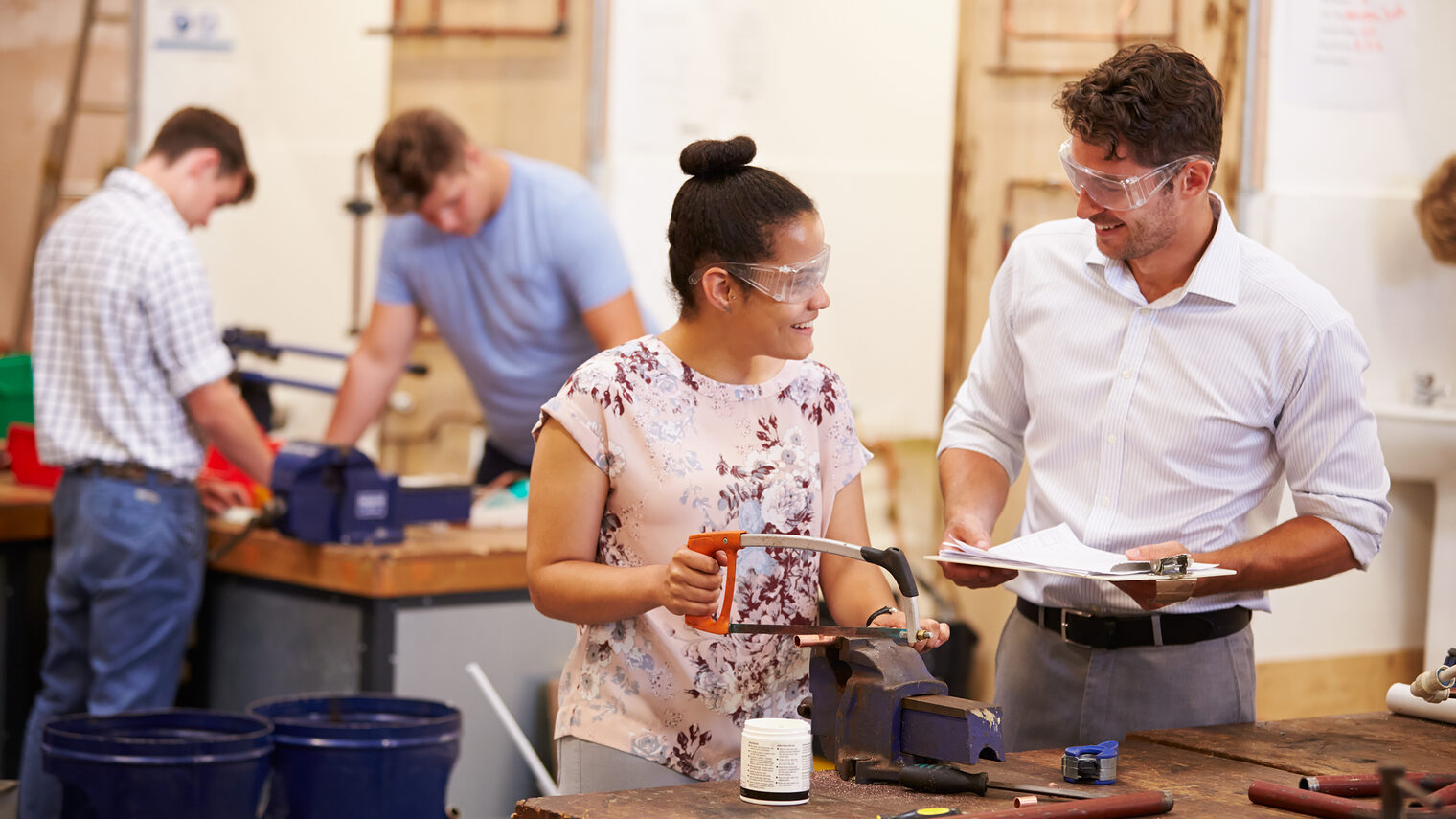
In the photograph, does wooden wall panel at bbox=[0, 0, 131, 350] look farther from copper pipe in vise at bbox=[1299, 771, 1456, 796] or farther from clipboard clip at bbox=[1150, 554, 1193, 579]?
copper pipe in vise at bbox=[1299, 771, 1456, 796]

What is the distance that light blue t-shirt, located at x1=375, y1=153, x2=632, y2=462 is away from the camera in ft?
12.8

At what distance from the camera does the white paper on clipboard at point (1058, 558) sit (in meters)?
2.03

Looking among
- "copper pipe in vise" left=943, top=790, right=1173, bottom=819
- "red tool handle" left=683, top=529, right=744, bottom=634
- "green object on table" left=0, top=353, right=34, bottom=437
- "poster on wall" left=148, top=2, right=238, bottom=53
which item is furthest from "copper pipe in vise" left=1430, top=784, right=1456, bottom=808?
"poster on wall" left=148, top=2, right=238, bottom=53

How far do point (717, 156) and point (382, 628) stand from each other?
1943mm

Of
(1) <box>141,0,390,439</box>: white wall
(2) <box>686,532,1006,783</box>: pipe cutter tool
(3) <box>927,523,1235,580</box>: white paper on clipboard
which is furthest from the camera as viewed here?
(1) <box>141,0,390,439</box>: white wall

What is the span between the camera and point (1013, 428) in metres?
2.63

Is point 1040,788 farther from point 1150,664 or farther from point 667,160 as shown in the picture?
point 667,160

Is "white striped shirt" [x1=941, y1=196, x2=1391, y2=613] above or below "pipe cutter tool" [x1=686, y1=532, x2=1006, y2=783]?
above

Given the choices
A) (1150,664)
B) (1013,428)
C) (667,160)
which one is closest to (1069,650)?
(1150,664)

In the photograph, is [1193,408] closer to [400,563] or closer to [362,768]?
[362,768]

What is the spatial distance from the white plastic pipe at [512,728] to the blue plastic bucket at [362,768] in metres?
0.23

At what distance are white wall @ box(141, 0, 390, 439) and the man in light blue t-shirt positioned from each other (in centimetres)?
190

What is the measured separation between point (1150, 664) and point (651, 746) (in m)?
0.81

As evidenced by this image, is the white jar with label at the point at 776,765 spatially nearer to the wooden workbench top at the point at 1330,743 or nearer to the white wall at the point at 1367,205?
the wooden workbench top at the point at 1330,743
